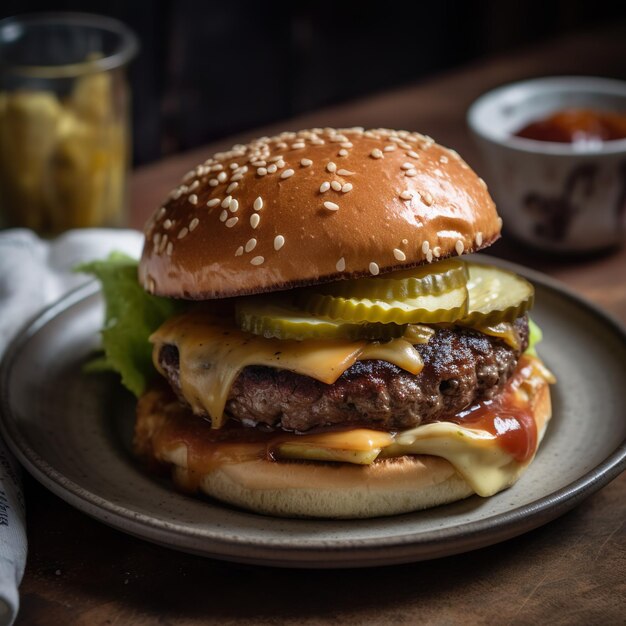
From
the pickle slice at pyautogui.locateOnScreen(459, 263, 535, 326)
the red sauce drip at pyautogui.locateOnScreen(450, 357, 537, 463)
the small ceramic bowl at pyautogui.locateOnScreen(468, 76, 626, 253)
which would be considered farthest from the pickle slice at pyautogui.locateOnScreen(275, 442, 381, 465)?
the small ceramic bowl at pyautogui.locateOnScreen(468, 76, 626, 253)

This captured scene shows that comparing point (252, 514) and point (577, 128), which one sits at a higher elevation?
point (577, 128)

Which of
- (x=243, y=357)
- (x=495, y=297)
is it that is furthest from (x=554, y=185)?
(x=243, y=357)

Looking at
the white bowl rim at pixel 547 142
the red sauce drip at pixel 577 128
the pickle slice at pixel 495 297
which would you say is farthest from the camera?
the red sauce drip at pixel 577 128

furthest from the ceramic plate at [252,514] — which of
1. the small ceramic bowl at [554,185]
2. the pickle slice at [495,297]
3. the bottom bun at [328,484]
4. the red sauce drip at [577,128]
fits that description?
the red sauce drip at [577,128]

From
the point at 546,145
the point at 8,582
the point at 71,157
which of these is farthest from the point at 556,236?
the point at 8,582

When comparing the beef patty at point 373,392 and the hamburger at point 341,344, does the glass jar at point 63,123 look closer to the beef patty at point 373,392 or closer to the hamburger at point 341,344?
the hamburger at point 341,344

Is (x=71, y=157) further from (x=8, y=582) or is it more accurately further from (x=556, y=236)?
(x=8, y=582)

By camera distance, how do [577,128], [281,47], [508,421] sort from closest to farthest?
[508,421] → [577,128] → [281,47]

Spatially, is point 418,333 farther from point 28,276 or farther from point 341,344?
point 28,276
